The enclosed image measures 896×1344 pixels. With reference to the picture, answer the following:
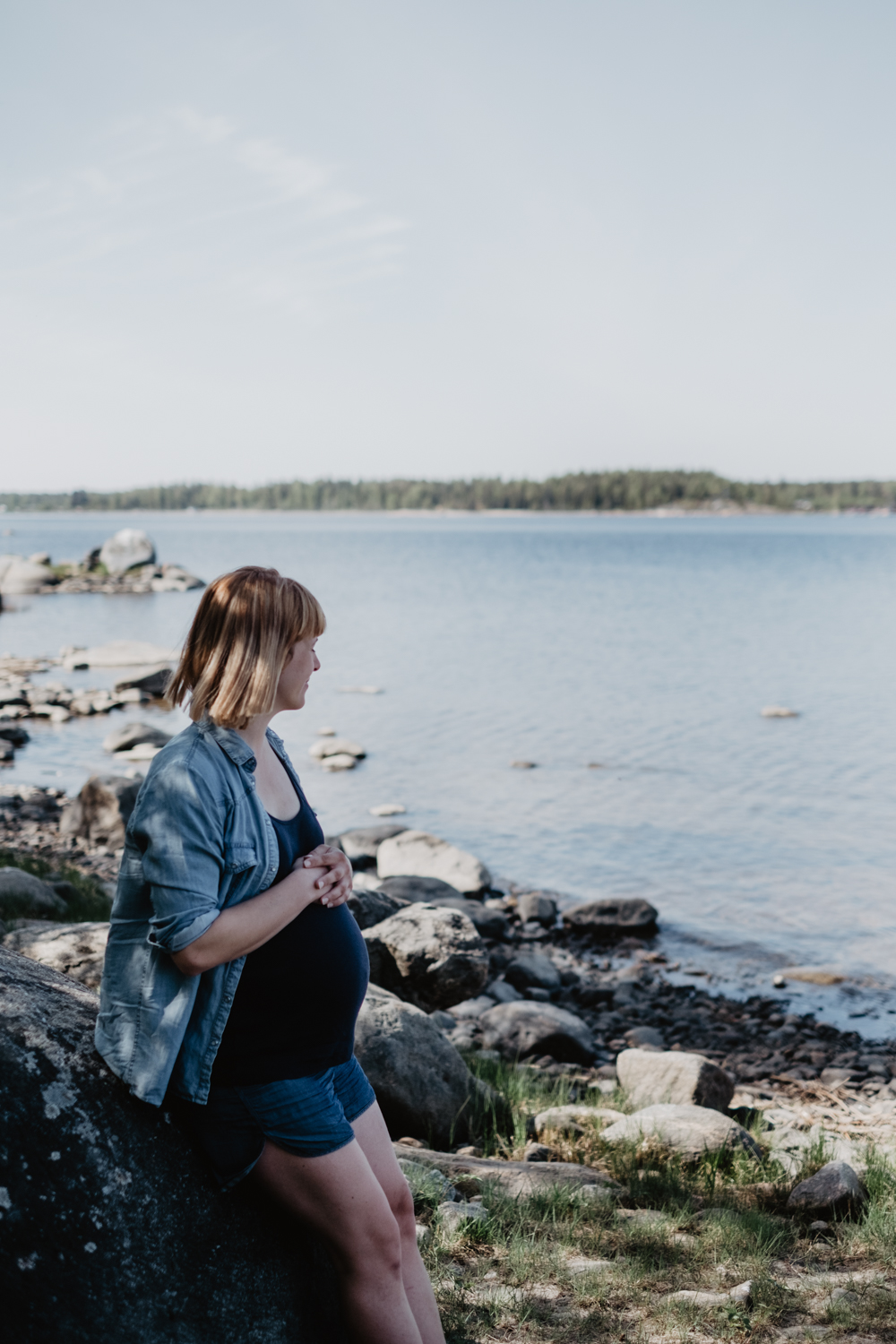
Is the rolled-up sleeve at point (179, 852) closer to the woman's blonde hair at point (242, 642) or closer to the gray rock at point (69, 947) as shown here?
the woman's blonde hair at point (242, 642)

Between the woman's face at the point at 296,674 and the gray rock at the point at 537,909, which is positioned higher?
the woman's face at the point at 296,674

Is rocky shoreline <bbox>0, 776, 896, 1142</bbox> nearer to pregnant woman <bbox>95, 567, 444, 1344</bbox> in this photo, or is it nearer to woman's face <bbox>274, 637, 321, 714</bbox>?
pregnant woman <bbox>95, 567, 444, 1344</bbox>

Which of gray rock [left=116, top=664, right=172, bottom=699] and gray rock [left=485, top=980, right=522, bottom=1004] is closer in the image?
gray rock [left=485, top=980, right=522, bottom=1004]

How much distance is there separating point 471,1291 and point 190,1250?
5.14 ft

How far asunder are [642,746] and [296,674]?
20546 mm

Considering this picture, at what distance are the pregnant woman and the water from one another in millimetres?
8977

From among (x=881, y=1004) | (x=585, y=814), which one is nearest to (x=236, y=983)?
(x=881, y=1004)

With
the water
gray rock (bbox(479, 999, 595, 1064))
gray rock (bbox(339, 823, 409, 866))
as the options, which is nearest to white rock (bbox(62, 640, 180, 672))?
the water

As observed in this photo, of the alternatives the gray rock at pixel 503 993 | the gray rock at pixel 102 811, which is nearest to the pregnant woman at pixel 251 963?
the gray rock at pixel 503 993

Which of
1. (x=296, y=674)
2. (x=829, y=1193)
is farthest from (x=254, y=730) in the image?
(x=829, y=1193)

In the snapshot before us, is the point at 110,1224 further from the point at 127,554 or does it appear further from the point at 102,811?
the point at 127,554

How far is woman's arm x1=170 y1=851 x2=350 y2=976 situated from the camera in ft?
8.61

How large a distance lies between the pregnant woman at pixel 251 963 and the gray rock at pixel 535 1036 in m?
6.07

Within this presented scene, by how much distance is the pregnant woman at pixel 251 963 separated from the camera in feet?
8.73
